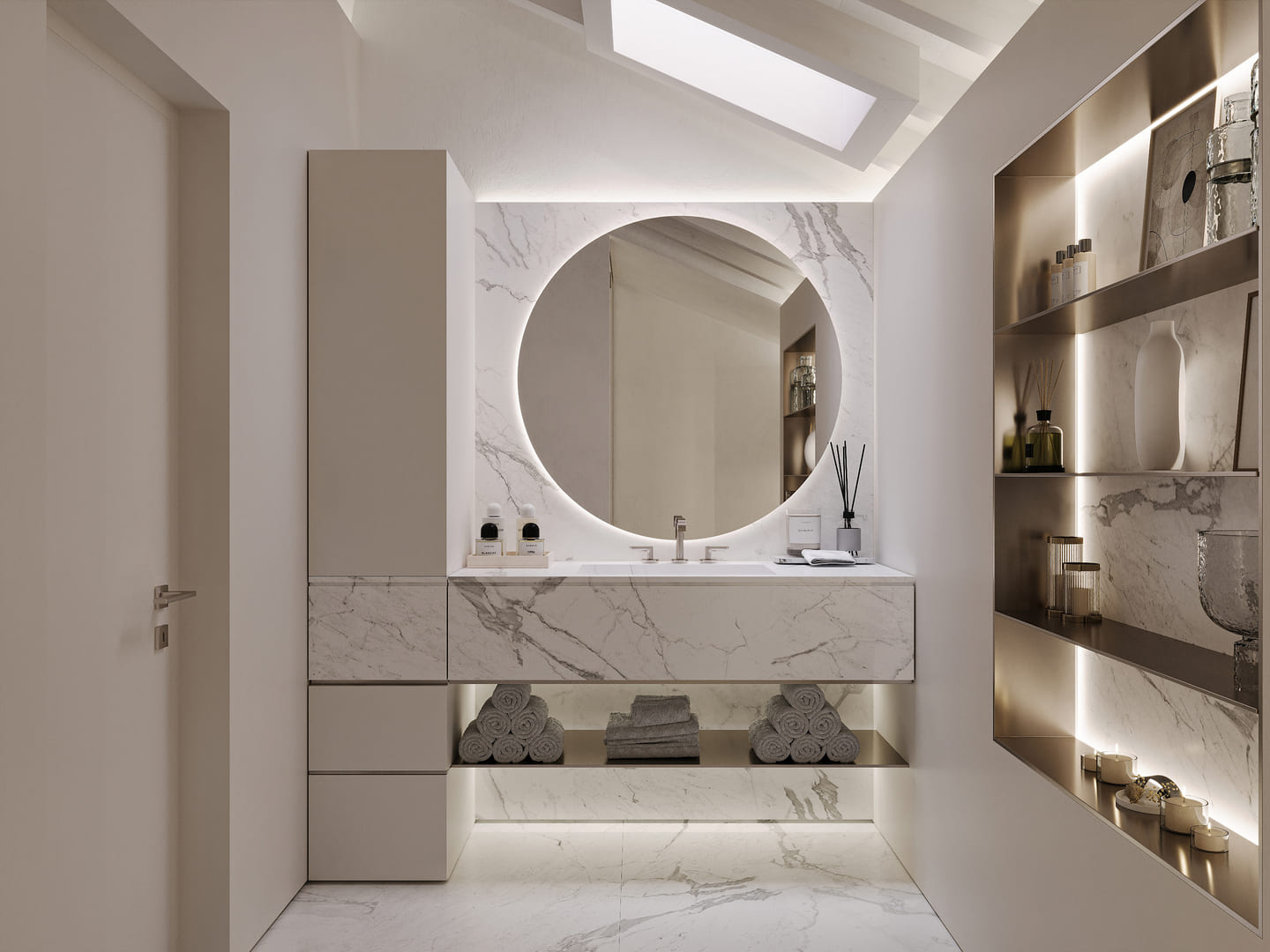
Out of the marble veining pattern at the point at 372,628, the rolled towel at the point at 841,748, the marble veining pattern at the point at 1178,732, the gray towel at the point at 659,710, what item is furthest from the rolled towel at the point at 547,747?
the marble veining pattern at the point at 1178,732

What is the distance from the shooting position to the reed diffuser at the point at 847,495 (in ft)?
9.73

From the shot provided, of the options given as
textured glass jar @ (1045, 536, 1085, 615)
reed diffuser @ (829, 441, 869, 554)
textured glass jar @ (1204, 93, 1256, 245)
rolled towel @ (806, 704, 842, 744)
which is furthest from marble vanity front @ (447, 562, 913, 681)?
textured glass jar @ (1204, 93, 1256, 245)

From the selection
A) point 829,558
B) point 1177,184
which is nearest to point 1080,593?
point 1177,184

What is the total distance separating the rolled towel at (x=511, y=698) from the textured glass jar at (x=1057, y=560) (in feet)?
5.02

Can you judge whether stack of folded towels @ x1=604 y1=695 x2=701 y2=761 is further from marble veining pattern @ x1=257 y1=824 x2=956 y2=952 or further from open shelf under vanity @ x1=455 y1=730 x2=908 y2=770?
marble veining pattern @ x1=257 y1=824 x2=956 y2=952

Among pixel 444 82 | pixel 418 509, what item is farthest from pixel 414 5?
pixel 418 509

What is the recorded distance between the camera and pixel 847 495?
10.0 ft

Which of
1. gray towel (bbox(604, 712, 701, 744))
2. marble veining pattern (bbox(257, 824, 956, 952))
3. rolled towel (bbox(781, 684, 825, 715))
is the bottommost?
marble veining pattern (bbox(257, 824, 956, 952))

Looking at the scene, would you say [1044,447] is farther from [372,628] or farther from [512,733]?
[372,628]

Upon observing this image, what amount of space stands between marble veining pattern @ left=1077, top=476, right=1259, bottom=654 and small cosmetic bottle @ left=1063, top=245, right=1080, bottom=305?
0.40 metres

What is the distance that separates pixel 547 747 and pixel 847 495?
4.37 ft

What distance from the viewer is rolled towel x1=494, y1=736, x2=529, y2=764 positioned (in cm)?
265

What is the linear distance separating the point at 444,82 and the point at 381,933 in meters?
2.73

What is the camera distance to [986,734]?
Answer: 200cm
